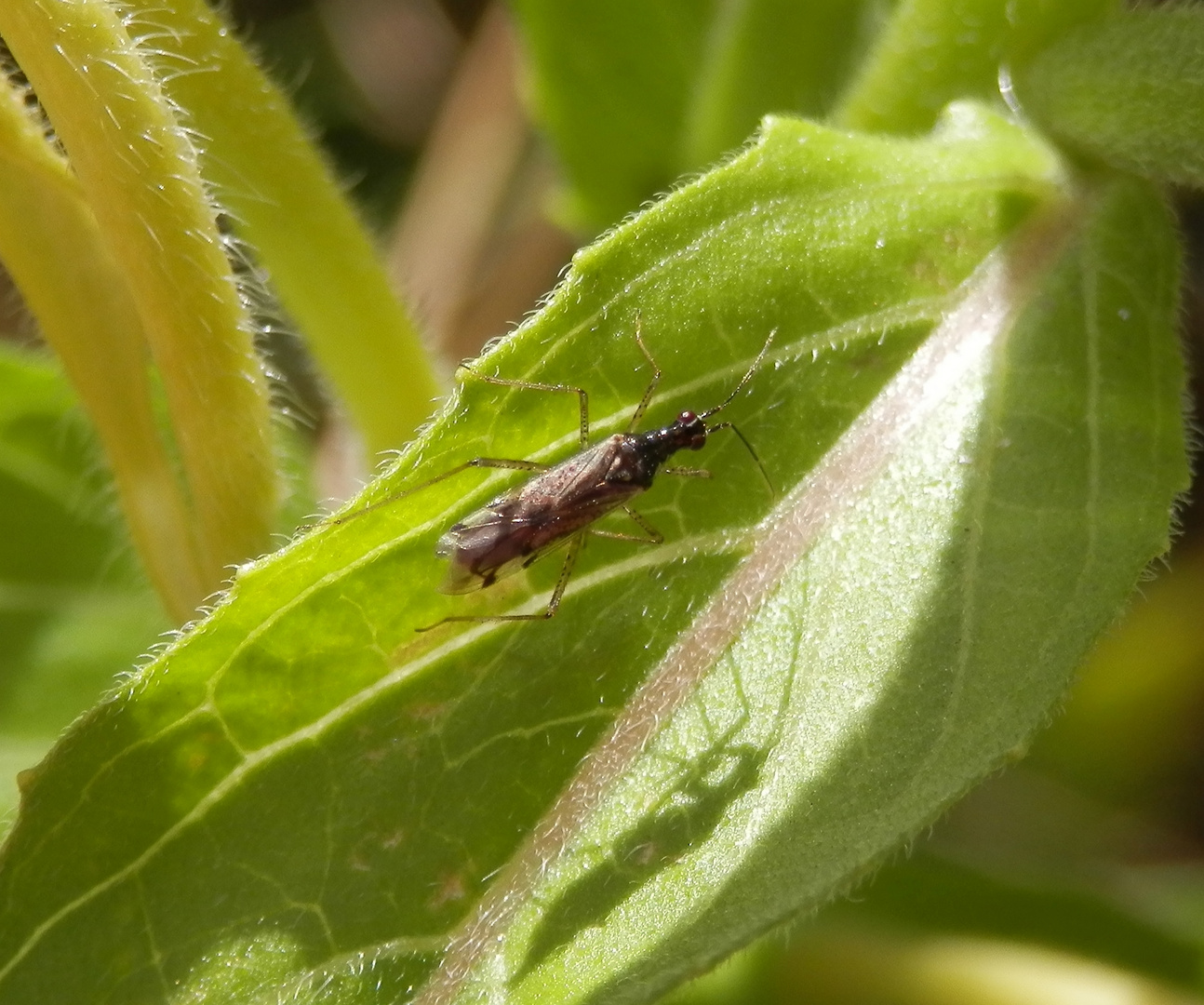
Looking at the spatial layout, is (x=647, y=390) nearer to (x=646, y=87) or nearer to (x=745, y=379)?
(x=745, y=379)

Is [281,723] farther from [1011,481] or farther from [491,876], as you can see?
[1011,481]

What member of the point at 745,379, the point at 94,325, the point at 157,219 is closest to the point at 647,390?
the point at 745,379

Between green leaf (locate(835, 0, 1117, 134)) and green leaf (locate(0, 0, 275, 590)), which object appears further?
green leaf (locate(835, 0, 1117, 134))

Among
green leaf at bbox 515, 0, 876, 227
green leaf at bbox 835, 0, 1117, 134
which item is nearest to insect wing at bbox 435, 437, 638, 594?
green leaf at bbox 835, 0, 1117, 134

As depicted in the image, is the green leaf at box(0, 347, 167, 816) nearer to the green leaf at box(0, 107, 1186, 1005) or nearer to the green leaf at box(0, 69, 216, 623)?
the green leaf at box(0, 69, 216, 623)

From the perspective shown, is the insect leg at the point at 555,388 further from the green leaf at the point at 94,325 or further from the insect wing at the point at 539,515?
the green leaf at the point at 94,325
